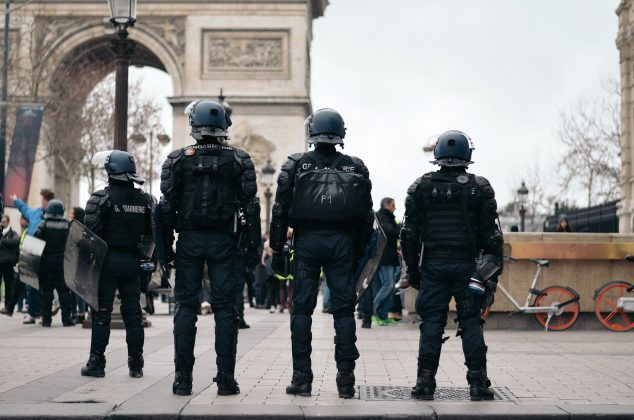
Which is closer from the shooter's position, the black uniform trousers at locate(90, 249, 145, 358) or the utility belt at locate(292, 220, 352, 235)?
the utility belt at locate(292, 220, 352, 235)

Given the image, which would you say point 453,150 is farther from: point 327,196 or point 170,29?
point 170,29

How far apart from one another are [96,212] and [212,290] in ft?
6.27

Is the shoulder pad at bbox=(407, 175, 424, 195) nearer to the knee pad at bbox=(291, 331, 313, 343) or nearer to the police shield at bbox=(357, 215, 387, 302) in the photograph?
the police shield at bbox=(357, 215, 387, 302)

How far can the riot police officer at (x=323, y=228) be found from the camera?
337 inches

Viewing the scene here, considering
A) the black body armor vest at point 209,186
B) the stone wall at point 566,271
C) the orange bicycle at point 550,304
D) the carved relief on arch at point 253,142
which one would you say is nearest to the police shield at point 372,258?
the black body armor vest at point 209,186

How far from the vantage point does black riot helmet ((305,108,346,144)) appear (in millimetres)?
8734

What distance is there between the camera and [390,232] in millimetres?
16891

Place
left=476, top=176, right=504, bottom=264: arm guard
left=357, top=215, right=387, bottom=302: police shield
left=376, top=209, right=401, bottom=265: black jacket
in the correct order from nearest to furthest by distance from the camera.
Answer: left=476, top=176, right=504, bottom=264: arm guard, left=357, top=215, right=387, bottom=302: police shield, left=376, top=209, right=401, bottom=265: black jacket

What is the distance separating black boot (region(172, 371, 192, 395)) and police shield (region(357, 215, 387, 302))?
147cm

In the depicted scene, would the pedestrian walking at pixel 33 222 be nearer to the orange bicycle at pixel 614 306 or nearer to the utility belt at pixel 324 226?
the orange bicycle at pixel 614 306

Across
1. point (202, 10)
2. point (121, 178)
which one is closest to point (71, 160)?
point (202, 10)

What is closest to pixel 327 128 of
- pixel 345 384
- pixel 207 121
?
pixel 207 121

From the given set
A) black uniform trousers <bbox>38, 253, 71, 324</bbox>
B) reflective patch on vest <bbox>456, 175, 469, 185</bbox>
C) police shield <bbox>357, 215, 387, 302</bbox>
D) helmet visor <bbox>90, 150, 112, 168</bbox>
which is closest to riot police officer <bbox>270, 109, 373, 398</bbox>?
police shield <bbox>357, 215, 387, 302</bbox>

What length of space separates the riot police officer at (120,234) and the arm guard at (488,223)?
9.97ft
